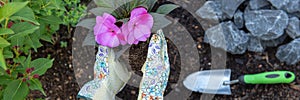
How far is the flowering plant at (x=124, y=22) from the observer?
1252mm

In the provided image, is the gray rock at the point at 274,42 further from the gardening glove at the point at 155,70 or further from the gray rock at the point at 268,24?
the gardening glove at the point at 155,70

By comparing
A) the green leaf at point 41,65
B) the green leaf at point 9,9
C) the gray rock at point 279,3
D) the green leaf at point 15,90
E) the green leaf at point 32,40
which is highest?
the green leaf at point 9,9

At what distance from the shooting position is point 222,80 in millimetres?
1990

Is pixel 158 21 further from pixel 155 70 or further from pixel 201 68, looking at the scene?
pixel 201 68

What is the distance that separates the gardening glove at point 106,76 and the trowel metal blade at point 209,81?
52 centimetres

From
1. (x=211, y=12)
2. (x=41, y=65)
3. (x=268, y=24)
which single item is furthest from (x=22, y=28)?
(x=268, y=24)

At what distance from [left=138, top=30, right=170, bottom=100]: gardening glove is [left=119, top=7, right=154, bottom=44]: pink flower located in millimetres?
88

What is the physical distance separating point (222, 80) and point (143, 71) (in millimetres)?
629

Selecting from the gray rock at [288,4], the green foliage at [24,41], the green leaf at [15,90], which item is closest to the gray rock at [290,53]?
the gray rock at [288,4]

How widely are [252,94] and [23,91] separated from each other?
3.05 feet

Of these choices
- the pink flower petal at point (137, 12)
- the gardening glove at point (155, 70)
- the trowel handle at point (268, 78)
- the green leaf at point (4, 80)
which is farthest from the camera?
the trowel handle at point (268, 78)

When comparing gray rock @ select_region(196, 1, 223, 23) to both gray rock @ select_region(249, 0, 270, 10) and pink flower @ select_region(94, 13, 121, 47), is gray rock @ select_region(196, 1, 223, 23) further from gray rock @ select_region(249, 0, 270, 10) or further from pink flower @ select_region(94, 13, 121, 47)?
pink flower @ select_region(94, 13, 121, 47)

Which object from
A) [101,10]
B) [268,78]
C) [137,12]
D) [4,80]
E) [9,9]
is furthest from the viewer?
[268,78]

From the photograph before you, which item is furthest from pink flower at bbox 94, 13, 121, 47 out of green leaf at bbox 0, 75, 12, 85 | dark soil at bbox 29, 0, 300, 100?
dark soil at bbox 29, 0, 300, 100
